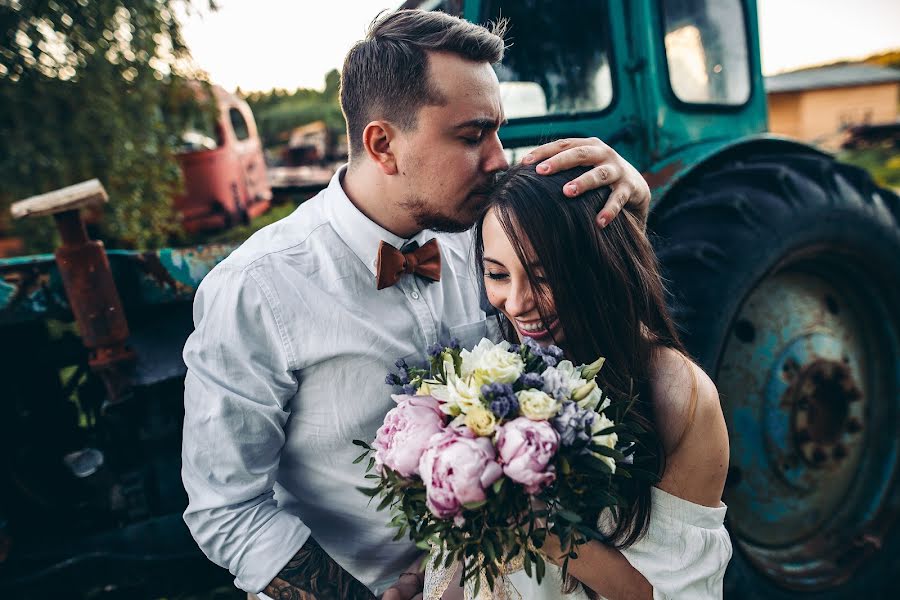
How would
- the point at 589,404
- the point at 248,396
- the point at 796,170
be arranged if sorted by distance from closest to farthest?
1. the point at 589,404
2. the point at 248,396
3. the point at 796,170

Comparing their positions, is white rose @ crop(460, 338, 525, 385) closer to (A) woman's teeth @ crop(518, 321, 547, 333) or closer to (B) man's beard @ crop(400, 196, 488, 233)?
(A) woman's teeth @ crop(518, 321, 547, 333)

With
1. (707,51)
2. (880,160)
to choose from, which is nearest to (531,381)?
(707,51)

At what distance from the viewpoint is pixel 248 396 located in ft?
5.36

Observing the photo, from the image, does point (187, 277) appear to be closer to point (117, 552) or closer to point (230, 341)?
point (230, 341)

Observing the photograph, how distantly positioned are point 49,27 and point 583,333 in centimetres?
712

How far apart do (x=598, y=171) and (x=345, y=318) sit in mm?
795

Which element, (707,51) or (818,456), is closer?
(818,456)

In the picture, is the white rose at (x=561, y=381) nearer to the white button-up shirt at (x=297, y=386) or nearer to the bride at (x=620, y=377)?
Result: the bride at (x=620, y=377)

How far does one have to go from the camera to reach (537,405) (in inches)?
48.1

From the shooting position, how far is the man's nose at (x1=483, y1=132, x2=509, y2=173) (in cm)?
180

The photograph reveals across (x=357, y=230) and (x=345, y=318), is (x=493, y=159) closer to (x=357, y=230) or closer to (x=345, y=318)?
(x=357, y=230)

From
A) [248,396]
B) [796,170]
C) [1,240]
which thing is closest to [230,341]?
[248,396]

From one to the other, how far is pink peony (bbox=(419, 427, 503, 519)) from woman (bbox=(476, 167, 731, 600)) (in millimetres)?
412

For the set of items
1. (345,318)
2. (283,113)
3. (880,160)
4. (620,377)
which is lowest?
(880,160)
